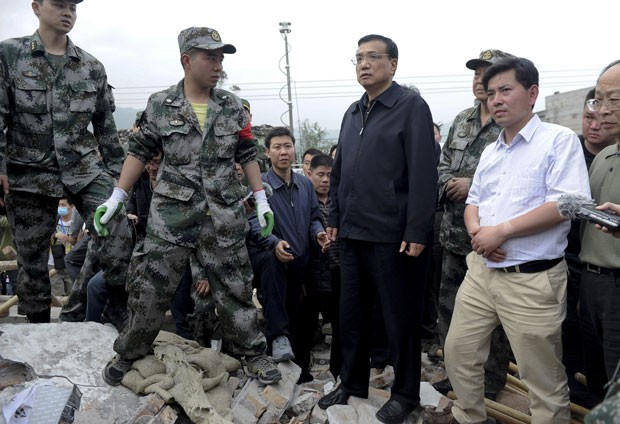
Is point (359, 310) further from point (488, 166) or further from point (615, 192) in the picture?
point (615, 192)

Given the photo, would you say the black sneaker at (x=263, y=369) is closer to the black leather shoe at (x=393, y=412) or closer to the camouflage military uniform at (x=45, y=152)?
the black leather shoe at (x=393, y=412)

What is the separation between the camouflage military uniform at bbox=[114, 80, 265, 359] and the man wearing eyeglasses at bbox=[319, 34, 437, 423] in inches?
29.0

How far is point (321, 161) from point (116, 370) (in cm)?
259

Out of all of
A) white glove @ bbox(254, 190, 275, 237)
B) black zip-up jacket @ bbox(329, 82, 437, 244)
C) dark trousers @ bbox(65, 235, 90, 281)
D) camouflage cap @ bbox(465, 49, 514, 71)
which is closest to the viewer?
black zip-up jacket @ bbox(329, 82, 437, 244)

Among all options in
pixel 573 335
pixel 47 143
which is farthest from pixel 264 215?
pixel 573 335

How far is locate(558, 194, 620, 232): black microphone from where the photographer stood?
2.13 metres

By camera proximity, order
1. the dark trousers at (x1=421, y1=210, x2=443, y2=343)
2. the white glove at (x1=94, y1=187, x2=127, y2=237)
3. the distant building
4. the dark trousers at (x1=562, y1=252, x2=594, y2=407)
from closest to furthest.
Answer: the white glove at (x1=94, y1=187, x2=127, y2=237)
the dark trousers at (x1=562, y1=252, x2=594, y2=407)
the dark trousers at (x1=421, y1=210, x2=443, y2=343)
the distant building

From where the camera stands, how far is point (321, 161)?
481 centimetres

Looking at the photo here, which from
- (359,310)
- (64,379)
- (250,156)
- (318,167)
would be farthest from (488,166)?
(64,379)

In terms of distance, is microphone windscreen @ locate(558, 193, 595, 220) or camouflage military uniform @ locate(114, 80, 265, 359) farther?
camouflage military uniform @ locate(114, 80, 265, 359)

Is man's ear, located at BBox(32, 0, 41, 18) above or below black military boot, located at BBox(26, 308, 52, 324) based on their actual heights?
above

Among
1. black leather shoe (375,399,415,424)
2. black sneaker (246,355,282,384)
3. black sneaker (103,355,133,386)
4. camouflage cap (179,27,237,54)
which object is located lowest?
black leather shoe (375,399,415,424)

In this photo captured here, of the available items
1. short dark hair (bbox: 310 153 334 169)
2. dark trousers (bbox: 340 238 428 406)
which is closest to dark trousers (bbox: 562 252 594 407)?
dark trousers (bbox: 340 238 428 406)

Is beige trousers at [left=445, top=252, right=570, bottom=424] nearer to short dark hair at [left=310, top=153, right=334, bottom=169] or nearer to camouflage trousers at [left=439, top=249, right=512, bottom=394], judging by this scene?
camouflage trousers at [left=439, top=249, right=512, bottom=394]
